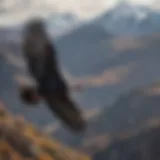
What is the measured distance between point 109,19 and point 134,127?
30.8 inches

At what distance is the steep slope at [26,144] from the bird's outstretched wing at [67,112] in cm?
16

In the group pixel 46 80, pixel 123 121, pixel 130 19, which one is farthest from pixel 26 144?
pixel 130 19

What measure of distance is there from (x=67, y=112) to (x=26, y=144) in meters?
0.36

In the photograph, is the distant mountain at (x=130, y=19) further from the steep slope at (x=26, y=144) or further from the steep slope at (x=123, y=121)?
the steep slope at (x=26, y=144)

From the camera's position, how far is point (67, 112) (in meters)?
3.49

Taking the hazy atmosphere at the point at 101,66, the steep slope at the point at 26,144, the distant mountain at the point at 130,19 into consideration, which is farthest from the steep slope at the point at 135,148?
the distant mountain at the point at 130,19

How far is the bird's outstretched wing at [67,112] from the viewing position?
3502 mm

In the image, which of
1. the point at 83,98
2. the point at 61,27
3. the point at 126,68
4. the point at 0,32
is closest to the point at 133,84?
the point at 126,68

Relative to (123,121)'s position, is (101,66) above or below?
above

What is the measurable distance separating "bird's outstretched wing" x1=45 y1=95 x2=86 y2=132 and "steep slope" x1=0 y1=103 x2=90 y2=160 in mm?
161

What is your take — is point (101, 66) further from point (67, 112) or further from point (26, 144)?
point (26, 144)

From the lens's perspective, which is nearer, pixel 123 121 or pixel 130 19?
pixel 123 121

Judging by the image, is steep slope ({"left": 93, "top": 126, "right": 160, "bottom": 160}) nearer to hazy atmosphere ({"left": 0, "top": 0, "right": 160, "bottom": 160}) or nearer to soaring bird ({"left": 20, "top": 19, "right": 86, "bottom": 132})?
hazy atmosphere ({"left": 0, "top": 0, "right": 160, "bottom": 160})

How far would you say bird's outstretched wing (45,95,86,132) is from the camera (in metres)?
3.50
